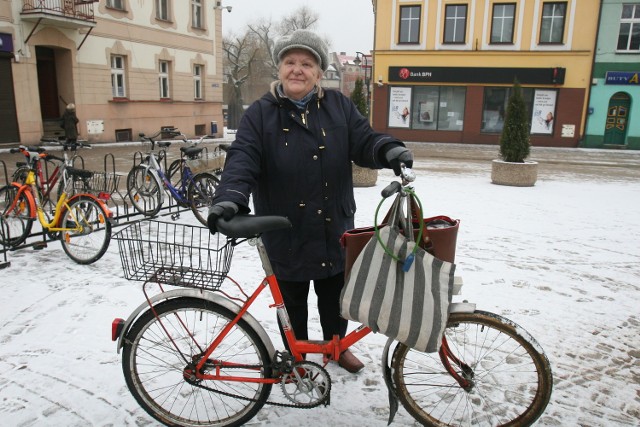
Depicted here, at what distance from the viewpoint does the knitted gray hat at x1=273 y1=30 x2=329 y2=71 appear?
100 inches

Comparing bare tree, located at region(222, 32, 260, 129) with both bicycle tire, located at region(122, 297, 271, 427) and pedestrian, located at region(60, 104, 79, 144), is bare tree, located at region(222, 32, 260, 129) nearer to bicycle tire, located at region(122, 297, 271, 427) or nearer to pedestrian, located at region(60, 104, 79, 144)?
pedestrian, located at region(60, 104, 79, 144)

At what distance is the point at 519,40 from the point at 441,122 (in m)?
4.64

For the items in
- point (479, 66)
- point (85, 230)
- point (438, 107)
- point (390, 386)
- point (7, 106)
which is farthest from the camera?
point (438, 107)

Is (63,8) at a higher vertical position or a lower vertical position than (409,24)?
lower

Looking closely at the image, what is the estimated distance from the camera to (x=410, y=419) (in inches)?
105

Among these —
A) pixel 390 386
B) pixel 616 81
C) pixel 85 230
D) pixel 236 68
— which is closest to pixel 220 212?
pixel 390 386

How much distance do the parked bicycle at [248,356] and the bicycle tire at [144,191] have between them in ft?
15.2

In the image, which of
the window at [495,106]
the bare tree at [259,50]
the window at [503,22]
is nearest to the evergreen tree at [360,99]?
the window at [495,106]

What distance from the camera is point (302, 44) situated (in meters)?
2.54

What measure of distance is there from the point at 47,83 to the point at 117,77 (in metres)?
2.52

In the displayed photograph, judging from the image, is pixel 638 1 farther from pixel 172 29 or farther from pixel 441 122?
pixel 172 29

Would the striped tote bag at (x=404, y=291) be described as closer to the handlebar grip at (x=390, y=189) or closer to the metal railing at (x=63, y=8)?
the handlebar grip at (x=390, y=189)

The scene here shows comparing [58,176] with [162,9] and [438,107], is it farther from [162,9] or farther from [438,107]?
[438,107]

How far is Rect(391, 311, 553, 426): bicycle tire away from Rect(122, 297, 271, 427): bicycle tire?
2.45 ft
